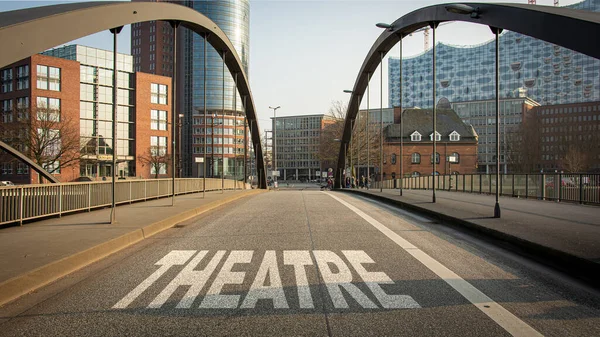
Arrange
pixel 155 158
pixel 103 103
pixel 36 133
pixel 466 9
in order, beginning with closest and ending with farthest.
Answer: pixel 466 9
pixel 36 133
pixel 103 103
pixel 155 158

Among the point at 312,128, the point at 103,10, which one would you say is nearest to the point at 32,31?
the point at 103,10

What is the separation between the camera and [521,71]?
138875 mm

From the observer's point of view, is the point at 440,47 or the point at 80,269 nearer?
the point at 80,269

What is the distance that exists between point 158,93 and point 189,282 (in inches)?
2914

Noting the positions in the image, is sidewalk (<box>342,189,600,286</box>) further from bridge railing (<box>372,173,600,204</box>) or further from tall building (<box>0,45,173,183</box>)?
tall building (<box>0,45,173,183</box>)

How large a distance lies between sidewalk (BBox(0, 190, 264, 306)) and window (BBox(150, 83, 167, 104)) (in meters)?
64.6

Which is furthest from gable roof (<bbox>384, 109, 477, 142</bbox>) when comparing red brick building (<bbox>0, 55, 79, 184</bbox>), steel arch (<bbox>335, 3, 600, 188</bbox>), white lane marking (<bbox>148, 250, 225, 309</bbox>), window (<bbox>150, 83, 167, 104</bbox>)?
white lane marking (<bbox>148, 250, 225, 309</bbox>)

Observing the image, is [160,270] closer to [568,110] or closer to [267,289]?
[267,289]

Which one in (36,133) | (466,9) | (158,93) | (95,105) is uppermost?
(158,93)

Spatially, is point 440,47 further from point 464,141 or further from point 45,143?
point 45,143

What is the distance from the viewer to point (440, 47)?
530 feet

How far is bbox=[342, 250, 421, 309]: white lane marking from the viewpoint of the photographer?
480cm

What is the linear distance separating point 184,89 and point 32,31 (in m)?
128

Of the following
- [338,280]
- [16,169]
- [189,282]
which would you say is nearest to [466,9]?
[338,280]
